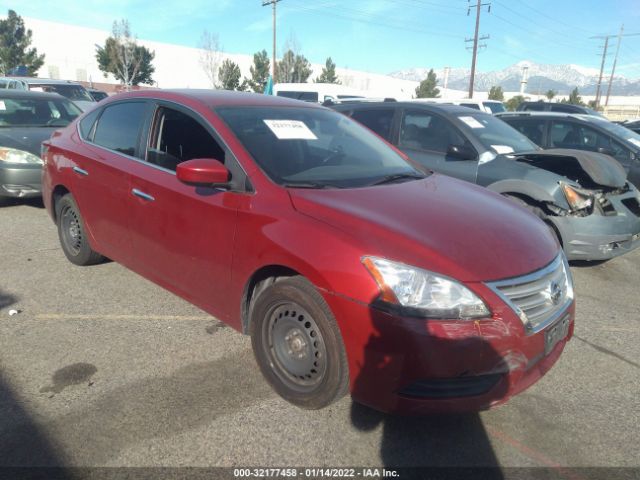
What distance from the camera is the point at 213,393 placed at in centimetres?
277

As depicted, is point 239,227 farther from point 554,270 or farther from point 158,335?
point 554,270

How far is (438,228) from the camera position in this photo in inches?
99.4

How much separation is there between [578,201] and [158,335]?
407 centimetres

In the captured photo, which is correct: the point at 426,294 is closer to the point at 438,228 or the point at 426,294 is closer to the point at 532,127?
the point at 438,228

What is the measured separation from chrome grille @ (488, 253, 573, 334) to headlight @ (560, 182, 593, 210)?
2441mm

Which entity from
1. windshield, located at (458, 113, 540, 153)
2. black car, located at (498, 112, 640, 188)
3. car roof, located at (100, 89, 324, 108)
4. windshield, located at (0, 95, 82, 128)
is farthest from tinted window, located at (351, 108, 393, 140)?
windshield, located at (0, 95, 82, 128)

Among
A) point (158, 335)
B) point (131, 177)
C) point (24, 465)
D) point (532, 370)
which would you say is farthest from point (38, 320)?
point (532, 370)

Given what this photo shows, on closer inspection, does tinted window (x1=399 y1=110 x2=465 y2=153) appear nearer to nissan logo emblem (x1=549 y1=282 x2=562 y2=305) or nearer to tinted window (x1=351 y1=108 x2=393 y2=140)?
tinted window (x1=351 y1=108 x2=393 y2=140)

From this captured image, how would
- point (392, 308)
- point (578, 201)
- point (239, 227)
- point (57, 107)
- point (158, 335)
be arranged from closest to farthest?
point (392, 308)
point (239, 227)
point (158, 335)
point (578, 201)
point (57, 107)

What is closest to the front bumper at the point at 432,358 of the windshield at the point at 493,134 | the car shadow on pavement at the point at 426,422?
the car shadow on pavement at the point at 426,422

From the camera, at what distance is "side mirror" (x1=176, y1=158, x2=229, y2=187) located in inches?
109

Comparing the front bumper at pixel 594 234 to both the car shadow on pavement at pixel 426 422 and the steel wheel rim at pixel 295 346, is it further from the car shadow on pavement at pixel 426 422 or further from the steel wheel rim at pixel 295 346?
the steel wheel rim at pixel 295 346

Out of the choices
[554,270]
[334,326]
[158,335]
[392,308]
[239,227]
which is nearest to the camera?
[392,308]

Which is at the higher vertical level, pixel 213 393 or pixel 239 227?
pixel 239 227
